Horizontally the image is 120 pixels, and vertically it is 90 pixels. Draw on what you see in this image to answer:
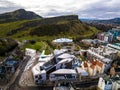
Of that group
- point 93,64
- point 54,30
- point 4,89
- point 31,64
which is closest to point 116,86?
point 93,64

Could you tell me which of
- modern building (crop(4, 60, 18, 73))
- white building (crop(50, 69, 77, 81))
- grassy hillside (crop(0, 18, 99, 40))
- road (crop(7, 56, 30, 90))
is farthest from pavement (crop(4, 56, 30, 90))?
grassy hillside (crop(0, 18, 99, 40))

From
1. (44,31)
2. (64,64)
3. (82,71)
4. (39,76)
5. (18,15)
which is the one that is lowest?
(44,31)

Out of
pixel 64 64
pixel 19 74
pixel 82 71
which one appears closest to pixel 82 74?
pixel 82 71

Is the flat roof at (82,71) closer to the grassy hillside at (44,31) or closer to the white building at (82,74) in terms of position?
the white building at (82,74)

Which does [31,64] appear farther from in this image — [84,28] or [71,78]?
[84,28]

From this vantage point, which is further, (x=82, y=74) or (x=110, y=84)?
(x=82, y=74)

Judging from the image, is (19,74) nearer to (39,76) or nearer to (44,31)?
(39,76)

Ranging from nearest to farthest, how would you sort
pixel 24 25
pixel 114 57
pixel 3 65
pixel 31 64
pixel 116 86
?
pixel 116 86, pixel 3 65, pixel 31 64, pixel 114 57, pixel 24 25

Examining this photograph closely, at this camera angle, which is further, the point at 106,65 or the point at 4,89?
the point at 106,65

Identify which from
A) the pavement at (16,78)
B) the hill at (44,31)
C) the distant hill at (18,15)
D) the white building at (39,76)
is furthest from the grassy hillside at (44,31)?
the white building at (39,76)

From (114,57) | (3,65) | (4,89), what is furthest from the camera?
(114,57)
